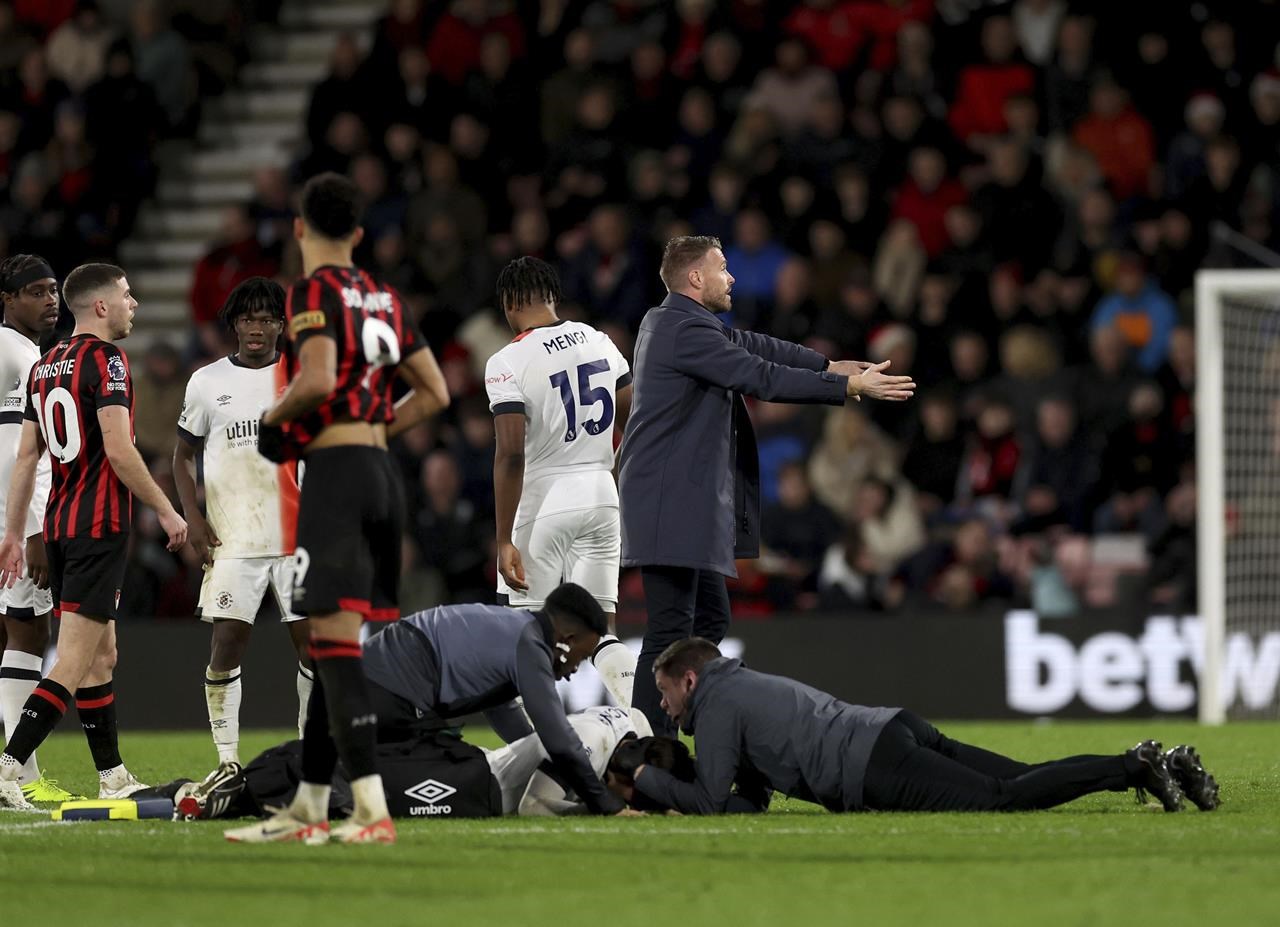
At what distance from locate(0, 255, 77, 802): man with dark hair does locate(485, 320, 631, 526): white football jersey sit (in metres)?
1.98

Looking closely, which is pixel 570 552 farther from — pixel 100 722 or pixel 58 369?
pixel 58 369

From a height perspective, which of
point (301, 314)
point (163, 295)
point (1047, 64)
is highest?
point (1047, 64)

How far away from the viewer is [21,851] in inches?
257

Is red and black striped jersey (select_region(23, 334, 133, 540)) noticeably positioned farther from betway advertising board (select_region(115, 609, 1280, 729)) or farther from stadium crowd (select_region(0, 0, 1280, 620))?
stadium crowd (select_region(0, 0, 1280, 620))

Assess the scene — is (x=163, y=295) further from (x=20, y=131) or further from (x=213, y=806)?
(x=213, y=806)

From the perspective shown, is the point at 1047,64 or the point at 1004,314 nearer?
the point at 1004,314

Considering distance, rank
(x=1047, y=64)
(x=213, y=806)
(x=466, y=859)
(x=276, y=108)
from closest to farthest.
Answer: (x=466, y=859), (x=213, y=806), (x=1047, y=64), (x=276, y=108)

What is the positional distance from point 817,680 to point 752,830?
22.5ft

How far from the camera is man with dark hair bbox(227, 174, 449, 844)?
6.23m

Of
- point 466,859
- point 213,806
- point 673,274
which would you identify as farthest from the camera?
point 673,274

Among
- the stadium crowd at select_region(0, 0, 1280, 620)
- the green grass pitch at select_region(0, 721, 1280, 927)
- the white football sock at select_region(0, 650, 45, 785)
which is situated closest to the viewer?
the green grass pitch at select_region(0, 721, 1280, 927)

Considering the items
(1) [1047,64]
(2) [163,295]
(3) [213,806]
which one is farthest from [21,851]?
(2) [163,295]

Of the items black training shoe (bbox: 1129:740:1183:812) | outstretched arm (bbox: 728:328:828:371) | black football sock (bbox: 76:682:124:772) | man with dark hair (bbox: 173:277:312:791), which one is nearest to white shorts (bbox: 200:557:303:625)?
man with dark hair (bbox: 173:277:312:791)

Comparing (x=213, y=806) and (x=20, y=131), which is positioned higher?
(x=20, y=131)
